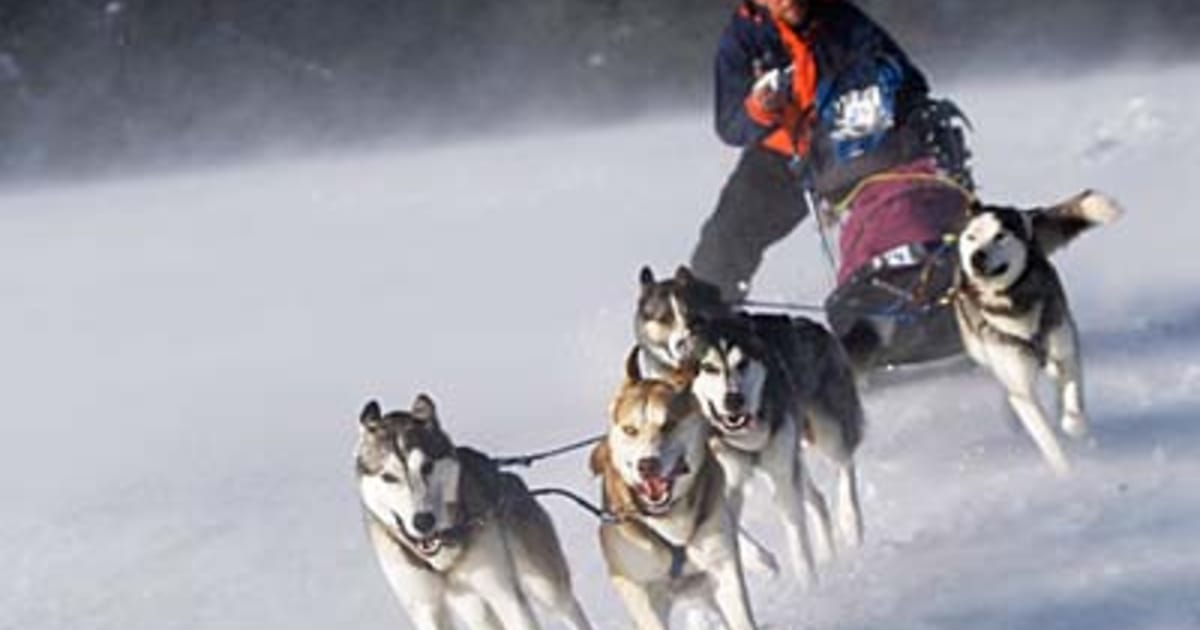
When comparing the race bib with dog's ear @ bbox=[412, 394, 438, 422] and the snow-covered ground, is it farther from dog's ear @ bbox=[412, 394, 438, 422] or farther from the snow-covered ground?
dog's ear @ bbox=[412, 394, 438, 422]

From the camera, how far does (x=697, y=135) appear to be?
11.9 meters

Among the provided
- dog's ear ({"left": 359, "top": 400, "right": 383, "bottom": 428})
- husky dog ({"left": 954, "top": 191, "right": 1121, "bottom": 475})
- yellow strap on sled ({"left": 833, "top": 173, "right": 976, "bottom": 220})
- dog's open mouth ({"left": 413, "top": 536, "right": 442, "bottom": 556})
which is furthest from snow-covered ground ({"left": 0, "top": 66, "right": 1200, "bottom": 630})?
dog's ear ({"left": 359, "top": 400, "right": 383, "bottom": 428})

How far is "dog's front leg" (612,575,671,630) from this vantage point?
3.39 metres

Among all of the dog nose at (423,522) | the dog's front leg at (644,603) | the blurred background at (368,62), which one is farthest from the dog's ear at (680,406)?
the blurred background at (368,62)

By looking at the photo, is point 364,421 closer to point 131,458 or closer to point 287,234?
point 131,458

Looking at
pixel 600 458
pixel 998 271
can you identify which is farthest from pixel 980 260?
pixel 600 458

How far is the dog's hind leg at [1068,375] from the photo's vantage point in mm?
4105

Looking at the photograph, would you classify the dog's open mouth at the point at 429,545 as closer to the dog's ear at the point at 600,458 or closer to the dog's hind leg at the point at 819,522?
the dog's ear at the point at 600,458

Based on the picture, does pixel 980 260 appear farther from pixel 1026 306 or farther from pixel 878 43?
pixel 878 43

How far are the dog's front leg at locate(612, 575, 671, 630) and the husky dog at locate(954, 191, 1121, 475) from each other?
1.02m

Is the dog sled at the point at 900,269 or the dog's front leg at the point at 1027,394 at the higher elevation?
the dog sled at the point at 900,269

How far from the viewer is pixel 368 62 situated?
580 inches

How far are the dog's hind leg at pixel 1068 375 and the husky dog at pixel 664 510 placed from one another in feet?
3.18

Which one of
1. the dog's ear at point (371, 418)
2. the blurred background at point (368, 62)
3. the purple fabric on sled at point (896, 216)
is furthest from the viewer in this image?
the blurred background at point (368, 62)
